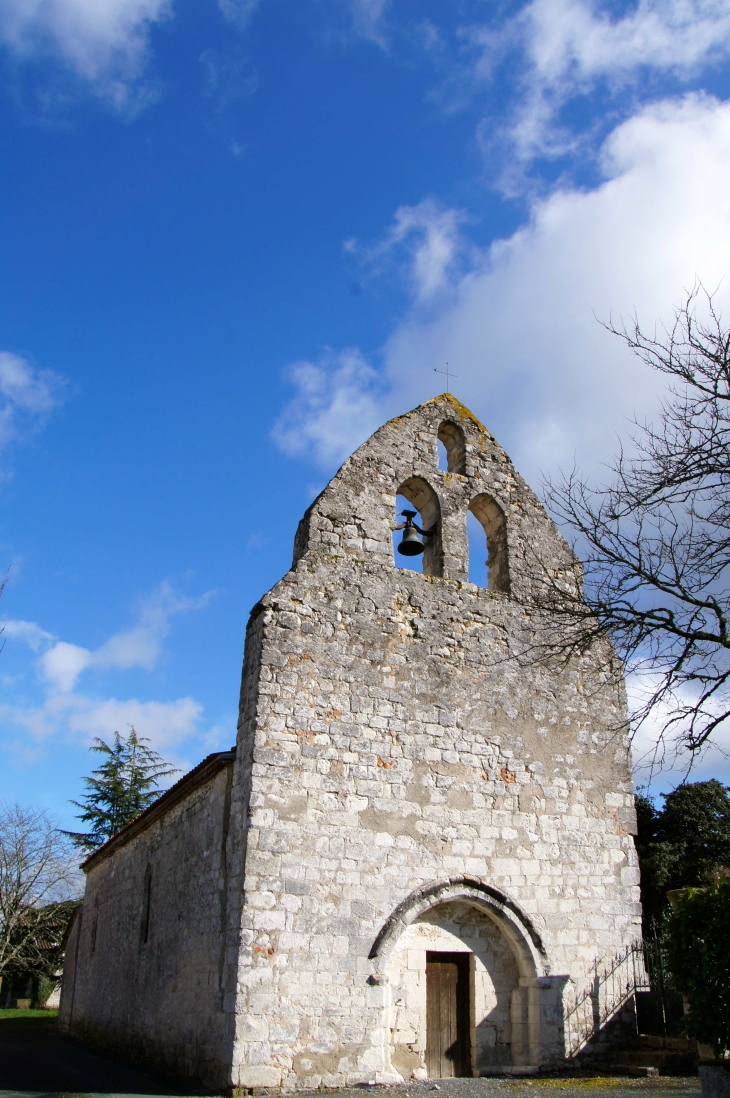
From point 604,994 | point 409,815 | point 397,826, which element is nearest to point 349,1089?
point 397,826

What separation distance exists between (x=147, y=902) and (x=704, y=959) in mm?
9280

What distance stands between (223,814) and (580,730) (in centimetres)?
502

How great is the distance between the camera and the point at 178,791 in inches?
456

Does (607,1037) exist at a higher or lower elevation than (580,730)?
lower

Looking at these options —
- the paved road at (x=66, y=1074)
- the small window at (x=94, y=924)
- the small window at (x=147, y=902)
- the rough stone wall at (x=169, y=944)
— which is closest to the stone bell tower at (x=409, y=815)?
the rough stone wall at (x=169, y=944)

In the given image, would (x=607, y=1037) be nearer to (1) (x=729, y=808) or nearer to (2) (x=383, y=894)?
(2) (x=383, y=894)

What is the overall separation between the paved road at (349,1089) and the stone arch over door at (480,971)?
0.56m

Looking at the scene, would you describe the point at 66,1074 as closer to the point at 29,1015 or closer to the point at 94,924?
the point at 94,924

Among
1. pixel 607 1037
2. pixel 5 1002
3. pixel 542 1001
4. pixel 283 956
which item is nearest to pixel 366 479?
pixel 283 956

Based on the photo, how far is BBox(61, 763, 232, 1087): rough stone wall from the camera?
9156 mm

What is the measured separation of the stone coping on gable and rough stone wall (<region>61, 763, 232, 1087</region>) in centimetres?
10

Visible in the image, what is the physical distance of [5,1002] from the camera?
1478 inches

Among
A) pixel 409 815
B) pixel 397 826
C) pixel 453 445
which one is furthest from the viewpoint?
pixel 453 445

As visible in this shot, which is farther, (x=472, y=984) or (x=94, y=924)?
(x=94, y=924)
